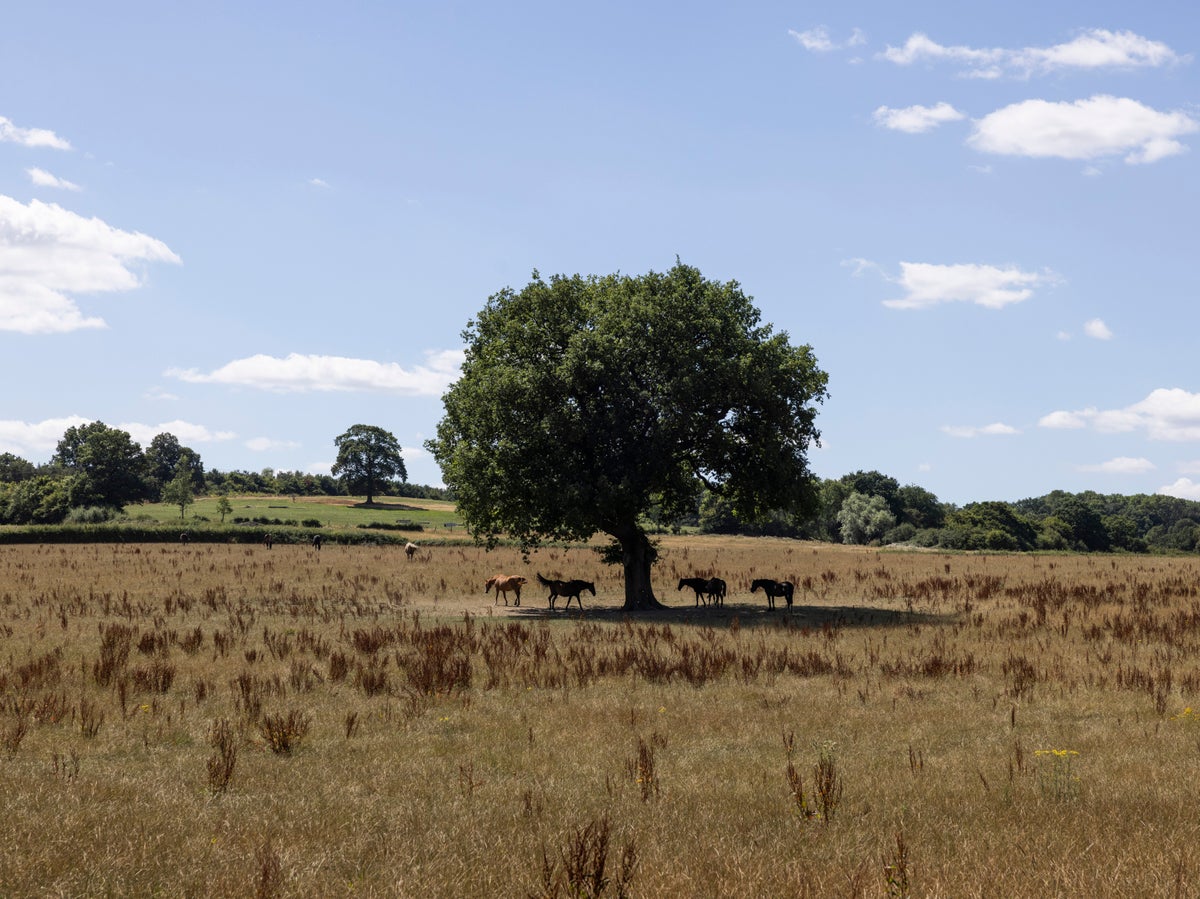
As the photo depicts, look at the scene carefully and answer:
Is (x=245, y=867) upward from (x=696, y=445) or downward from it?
downward

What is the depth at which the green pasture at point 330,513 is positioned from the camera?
107 meters

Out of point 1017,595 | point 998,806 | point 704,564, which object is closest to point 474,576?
point 704,564

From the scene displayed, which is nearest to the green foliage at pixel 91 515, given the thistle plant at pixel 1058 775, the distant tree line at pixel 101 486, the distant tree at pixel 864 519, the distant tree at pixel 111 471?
the distant tree line at pixel 101 486

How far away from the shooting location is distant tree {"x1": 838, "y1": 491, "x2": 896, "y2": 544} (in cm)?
12988

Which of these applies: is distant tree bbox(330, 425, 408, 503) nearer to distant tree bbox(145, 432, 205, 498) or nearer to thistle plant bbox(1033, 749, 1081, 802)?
distant tree bbox(145, 432, 205, 498)

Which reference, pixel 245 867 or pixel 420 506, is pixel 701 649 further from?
pixel 420 506

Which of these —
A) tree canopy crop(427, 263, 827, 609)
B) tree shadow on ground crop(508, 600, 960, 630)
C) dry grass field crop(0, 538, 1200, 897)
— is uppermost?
tree canopy crop(427, 263, 827, 609)

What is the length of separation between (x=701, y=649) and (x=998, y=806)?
34.9 ft

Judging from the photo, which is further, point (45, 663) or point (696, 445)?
point (696, 445)

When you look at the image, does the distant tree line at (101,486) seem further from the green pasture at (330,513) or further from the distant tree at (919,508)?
the distant tree at (919,508)

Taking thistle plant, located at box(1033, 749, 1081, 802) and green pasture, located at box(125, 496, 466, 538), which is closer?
thistle plant, located at box(1033, 749, 1081, 802)

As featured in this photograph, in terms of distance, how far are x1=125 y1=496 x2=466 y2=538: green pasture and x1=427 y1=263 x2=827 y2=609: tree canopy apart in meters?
63.1

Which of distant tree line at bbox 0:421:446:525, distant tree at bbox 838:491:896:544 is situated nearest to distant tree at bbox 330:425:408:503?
distant tree line at bbox 0:421:446:525

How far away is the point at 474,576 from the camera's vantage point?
45000 mm
